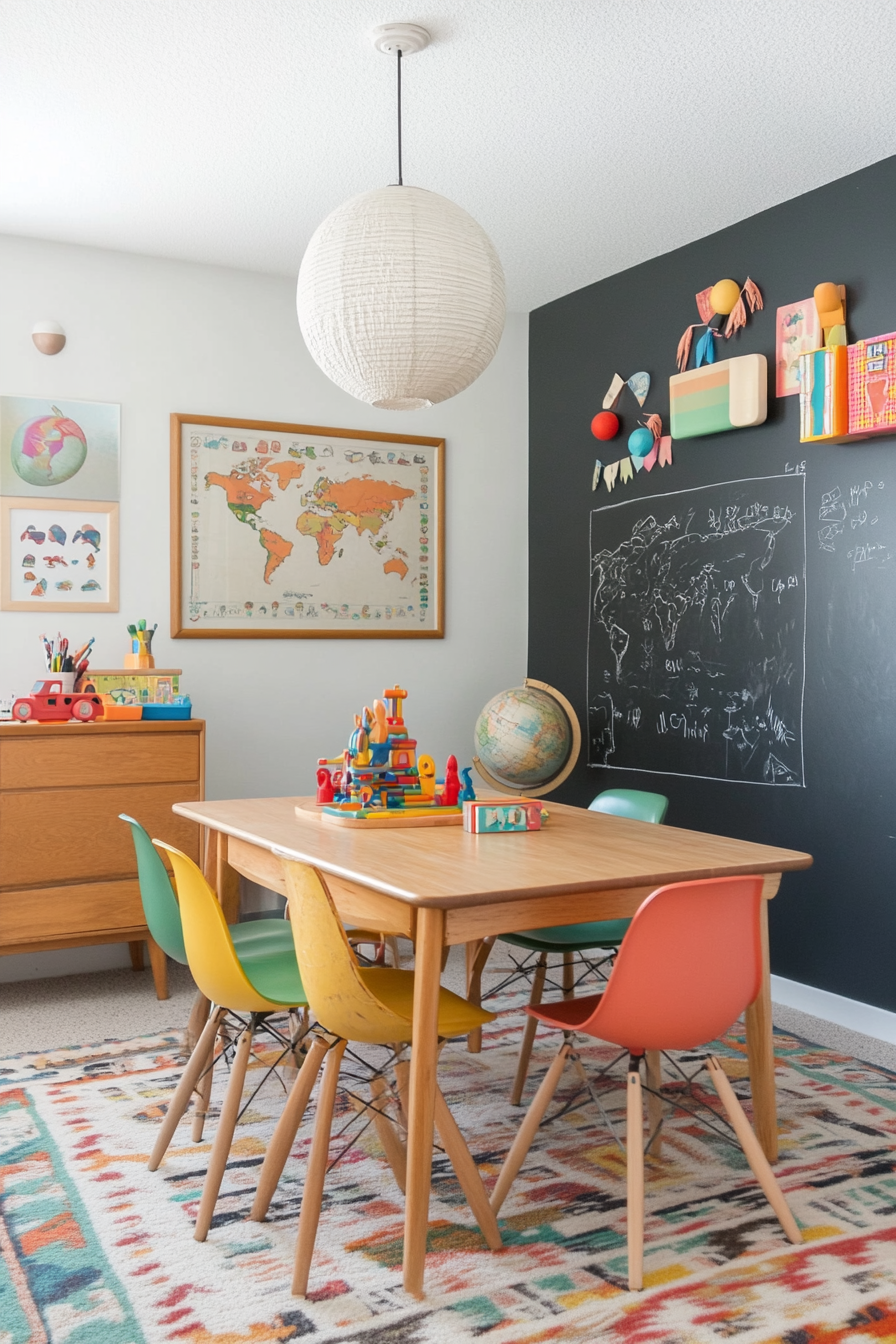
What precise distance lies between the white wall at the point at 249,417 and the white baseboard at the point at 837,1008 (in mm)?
1851

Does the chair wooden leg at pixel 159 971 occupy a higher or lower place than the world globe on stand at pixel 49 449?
lower

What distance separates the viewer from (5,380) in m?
4.30

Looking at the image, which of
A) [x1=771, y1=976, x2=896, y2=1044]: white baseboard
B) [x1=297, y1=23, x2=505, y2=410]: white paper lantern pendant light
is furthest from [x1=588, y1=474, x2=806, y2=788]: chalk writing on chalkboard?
[x1=297, y1=23, x2=505, y2=410]: white paper lantern pendant light

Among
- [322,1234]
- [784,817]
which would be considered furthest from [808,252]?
[322,1234]

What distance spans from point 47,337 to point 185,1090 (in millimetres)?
2944

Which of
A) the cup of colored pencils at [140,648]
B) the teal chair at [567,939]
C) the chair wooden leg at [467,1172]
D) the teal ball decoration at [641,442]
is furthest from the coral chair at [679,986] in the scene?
the teal ball decoration at [641,442]

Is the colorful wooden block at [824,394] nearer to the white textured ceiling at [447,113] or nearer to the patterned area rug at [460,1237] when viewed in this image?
the white textured ceiling at [447,113]

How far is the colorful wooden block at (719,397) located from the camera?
13.1 feet

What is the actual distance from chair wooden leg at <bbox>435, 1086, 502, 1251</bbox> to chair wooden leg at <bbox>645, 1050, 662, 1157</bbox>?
1.92ft

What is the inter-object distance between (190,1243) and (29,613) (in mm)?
2685

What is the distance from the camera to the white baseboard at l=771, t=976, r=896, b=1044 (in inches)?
143

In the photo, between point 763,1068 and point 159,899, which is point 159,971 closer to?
point 159,899

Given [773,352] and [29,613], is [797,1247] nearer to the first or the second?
[773,352]

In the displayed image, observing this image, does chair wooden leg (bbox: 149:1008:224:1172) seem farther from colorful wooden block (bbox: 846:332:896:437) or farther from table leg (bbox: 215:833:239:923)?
colorful wooden block (bbox: 846:332:896:437)
